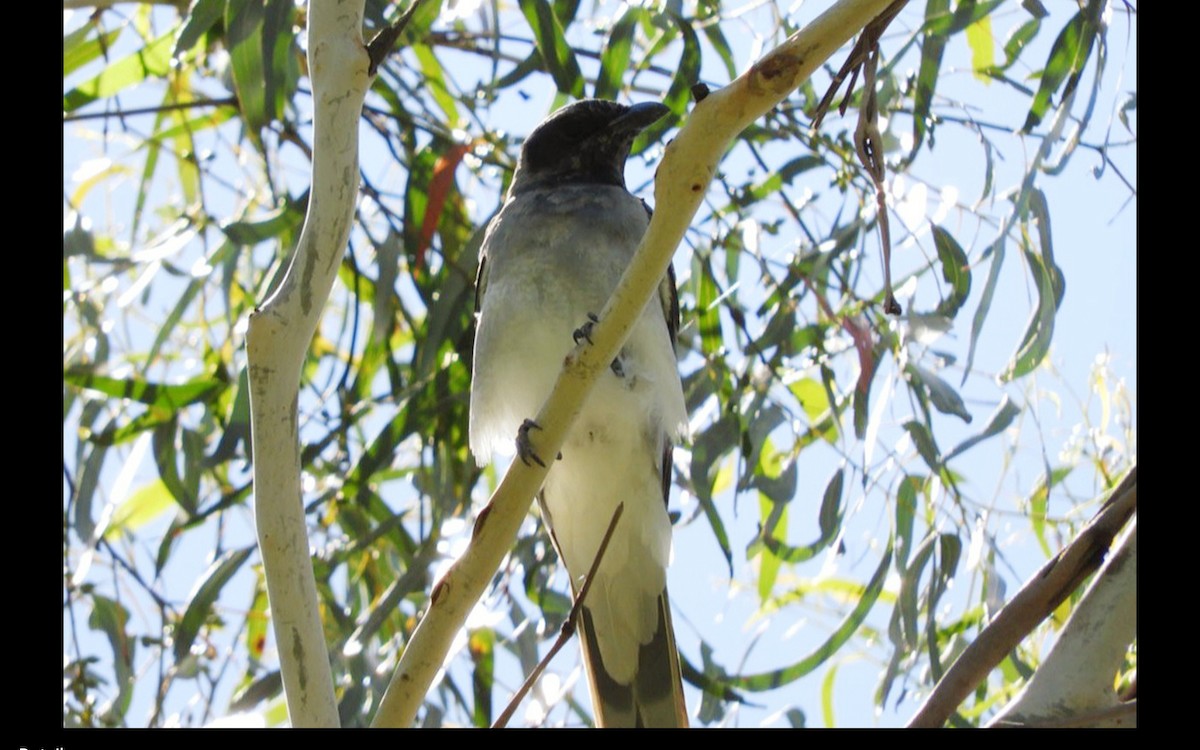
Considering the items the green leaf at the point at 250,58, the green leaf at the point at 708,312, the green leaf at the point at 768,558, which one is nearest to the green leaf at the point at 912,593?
the green leaf at the point at 768,558

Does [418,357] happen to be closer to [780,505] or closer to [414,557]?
[414,557]

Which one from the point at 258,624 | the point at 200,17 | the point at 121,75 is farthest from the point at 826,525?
the point at 121,75

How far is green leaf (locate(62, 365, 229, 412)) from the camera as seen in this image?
3217 mm

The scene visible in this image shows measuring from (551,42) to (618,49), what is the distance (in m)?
0.18

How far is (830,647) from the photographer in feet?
9.80

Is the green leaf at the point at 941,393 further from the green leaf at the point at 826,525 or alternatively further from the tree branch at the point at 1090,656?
the tree branch at the point at 1090,656

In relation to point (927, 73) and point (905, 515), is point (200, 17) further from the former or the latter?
point (905, 515)

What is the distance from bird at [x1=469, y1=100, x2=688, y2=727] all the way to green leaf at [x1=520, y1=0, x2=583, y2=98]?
0.24 metres

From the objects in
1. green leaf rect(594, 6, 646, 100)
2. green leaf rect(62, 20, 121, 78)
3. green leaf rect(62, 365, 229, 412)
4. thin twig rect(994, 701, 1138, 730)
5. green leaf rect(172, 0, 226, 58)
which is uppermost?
green leaf rect(62, 20, 121, 78)

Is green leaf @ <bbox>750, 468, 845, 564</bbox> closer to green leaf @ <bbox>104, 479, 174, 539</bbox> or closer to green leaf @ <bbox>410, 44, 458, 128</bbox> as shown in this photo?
green leaf @ <bbox>410, 44, 458, 128</bbox>

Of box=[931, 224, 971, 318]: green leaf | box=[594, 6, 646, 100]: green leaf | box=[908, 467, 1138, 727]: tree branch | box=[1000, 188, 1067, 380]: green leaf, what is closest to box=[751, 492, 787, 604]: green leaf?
box=[931, 224, 971, 318]: green leaf

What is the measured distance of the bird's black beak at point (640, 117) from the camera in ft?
10.4

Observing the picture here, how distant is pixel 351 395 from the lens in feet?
11.4

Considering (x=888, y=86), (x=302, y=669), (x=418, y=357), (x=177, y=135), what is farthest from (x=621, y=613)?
(x=177, y=135)
